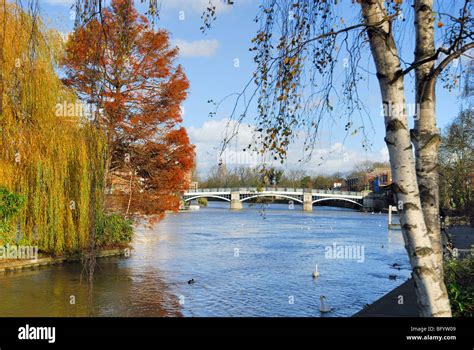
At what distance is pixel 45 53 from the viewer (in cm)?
1627

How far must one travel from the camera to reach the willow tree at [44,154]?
49.0 feet

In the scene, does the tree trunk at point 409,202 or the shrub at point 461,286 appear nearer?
the tree trunk at point 409,202

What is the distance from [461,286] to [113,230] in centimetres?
1614

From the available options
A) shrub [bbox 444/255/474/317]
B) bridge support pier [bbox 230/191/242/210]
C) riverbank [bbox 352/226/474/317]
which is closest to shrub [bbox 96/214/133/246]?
riverbank [bbox 352/226/474/317]

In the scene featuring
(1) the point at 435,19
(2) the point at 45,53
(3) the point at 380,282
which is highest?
(2) the point at 45,53

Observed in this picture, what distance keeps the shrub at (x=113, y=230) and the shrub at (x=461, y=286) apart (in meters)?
14.5

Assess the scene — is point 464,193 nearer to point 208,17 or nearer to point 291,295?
point 291,295

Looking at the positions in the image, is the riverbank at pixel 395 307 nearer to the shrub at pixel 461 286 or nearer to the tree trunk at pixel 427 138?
the shrub at pixel 461 286

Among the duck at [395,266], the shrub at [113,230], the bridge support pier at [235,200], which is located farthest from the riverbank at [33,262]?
the bridge support pier at [235,200]

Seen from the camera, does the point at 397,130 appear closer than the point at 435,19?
Yes

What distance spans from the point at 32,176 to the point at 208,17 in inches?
548
